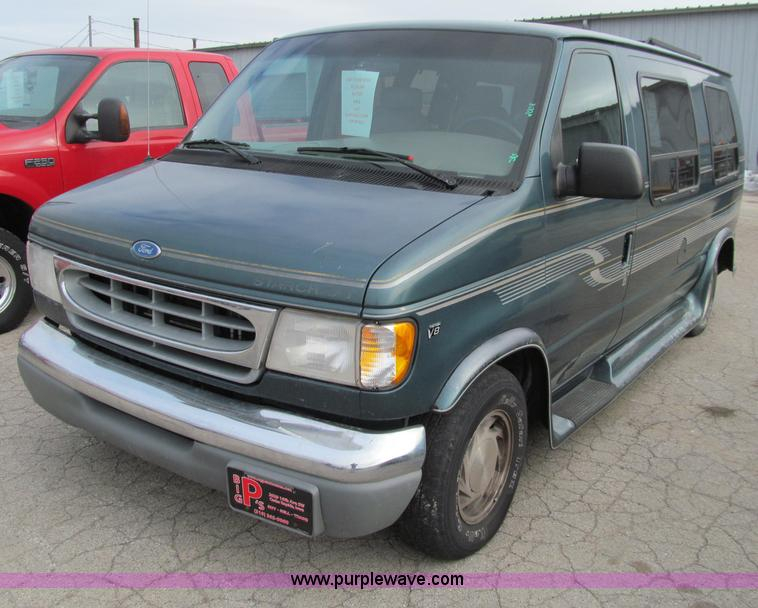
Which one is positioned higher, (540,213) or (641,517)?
(540,213)

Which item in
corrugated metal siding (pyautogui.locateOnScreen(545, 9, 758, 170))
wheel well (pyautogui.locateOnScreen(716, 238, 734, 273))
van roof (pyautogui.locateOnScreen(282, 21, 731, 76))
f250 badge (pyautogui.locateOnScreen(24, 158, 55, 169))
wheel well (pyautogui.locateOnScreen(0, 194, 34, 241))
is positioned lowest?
wheel well (pyautogui.locateOnScreen(716, 238, 734, 273))

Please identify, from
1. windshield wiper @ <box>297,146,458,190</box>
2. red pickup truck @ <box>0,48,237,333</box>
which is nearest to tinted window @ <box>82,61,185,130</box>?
red pickup truck @ <box>0,48,237,333</box>

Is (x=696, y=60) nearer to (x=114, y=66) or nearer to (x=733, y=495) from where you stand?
(x=733, y=495)

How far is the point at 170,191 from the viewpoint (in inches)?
119

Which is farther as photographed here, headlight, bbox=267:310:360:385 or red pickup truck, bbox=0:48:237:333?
red pickup truck, bbox=0:48:237:333

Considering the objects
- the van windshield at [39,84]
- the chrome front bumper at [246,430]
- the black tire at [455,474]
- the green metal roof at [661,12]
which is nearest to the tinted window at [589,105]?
the black tire at [455,474]

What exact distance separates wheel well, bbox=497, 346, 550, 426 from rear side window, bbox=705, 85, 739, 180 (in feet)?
9.45

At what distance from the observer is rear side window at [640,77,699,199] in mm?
4145

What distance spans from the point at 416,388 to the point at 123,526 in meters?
1.50

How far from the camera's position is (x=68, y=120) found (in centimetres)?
546

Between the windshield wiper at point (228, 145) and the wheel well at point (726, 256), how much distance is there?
13.7 ft

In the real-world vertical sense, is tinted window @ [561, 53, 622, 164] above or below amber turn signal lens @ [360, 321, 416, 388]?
above

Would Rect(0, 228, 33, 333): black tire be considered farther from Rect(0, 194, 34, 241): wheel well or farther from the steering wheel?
the steering wheel

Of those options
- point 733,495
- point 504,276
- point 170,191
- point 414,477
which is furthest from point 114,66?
point 733,495
